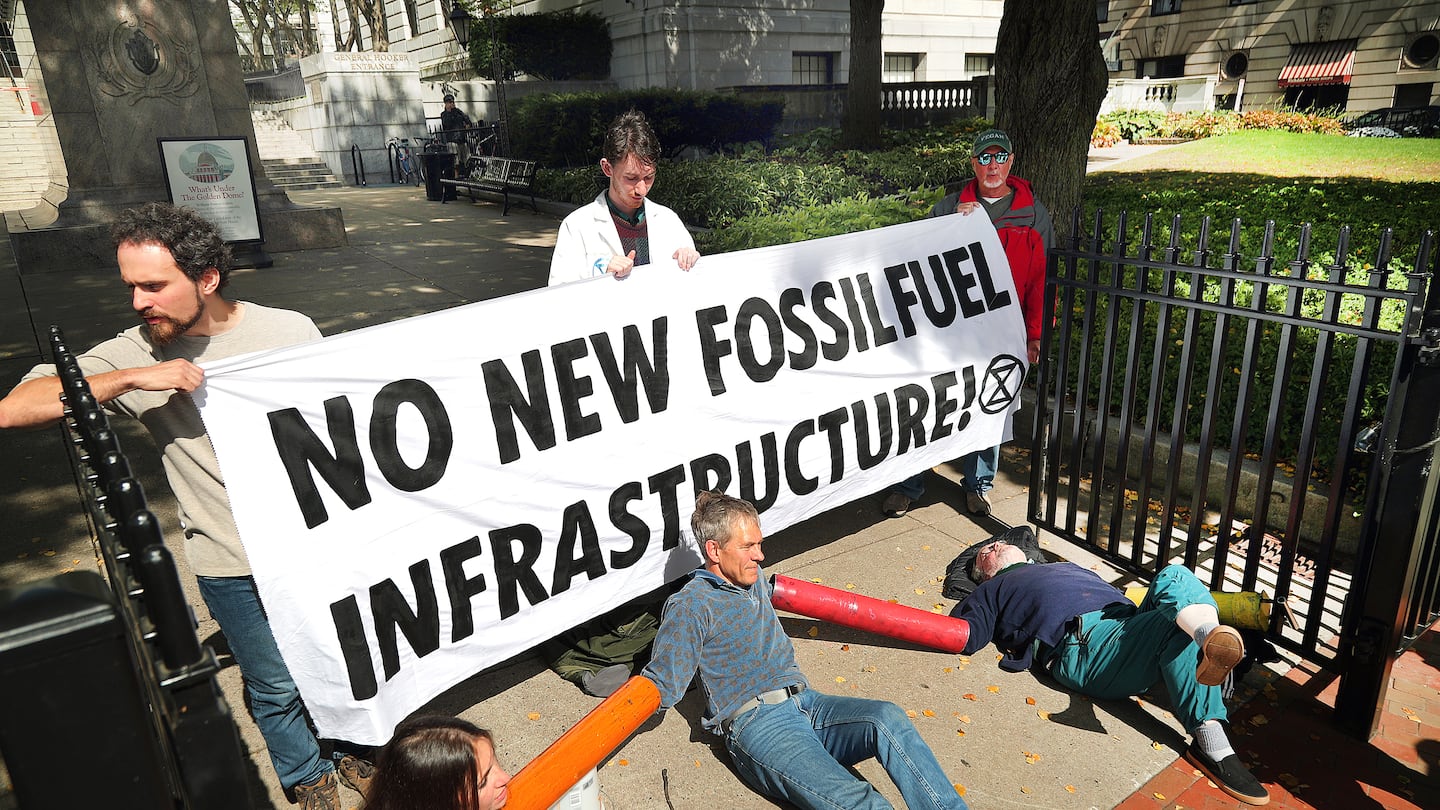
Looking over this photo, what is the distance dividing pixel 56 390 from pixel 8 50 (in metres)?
42.6

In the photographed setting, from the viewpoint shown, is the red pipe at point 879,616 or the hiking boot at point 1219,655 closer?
the hiking boot at point 1219,655

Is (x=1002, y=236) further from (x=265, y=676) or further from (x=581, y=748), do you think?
(x=265, y=676)

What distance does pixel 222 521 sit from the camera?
299 centimetres

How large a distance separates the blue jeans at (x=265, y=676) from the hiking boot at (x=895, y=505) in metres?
3.44

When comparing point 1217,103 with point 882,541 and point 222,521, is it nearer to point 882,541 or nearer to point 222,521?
point 882,541

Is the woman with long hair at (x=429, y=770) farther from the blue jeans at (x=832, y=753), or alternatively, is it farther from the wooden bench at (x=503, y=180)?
the wooden bench at (x=503, y=180)

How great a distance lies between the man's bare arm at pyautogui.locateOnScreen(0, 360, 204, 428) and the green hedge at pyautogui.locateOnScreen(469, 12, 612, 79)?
30286 millimetres

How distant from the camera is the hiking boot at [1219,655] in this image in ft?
10.1

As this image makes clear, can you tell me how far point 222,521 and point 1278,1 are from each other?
50.5 meters

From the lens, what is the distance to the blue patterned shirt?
129 inches

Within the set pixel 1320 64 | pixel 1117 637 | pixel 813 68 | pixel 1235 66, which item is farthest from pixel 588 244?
pixel 1235 66

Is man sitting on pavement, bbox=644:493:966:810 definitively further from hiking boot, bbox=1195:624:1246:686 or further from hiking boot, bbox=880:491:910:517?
hiking boot, bbox=880:491:910:517

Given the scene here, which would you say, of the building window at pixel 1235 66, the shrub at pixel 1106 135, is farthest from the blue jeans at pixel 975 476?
the building window at pixel 1235 66

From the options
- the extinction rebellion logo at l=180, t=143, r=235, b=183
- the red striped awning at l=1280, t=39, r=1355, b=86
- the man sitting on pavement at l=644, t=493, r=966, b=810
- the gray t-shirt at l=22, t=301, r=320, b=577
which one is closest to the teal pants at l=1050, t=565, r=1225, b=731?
the man sitting on pavement at l=644, t=493, r=966, b=810
